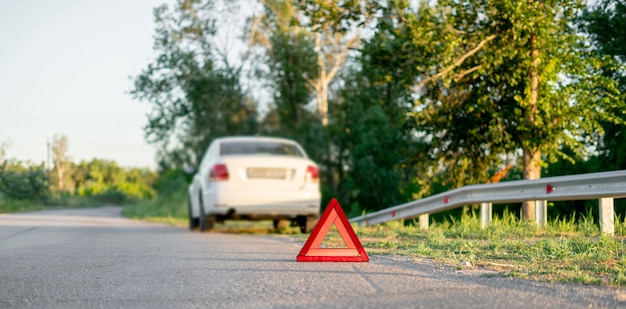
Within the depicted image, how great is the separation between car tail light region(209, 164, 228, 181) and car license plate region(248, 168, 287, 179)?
39 centimetres

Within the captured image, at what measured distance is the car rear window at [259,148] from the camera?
499 inches

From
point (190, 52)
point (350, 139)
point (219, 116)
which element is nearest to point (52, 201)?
point (219, 116)

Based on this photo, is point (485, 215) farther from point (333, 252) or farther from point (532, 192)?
point (333, 252)

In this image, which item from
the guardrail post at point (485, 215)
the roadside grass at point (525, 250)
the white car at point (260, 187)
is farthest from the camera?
the white car at point (260, 187)

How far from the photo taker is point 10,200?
1313 inches

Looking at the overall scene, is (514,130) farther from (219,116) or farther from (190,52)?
(219,116)

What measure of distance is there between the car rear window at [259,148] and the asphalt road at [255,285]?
4811 millimetres

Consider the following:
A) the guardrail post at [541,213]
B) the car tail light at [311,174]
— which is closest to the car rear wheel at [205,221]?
the car tail light at [311,174]

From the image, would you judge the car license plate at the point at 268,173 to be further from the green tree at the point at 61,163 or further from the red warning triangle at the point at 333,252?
the green tree at the point at 61,163

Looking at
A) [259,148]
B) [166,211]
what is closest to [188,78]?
[166,211]

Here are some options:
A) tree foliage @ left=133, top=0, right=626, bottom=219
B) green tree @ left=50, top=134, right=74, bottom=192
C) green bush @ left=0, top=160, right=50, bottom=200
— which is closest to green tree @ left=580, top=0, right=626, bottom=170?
tree foliage @ left=133, top=0, right=626, bottom=219

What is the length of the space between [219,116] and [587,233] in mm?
29761

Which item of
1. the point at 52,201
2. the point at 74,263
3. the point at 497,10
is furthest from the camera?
the point at 52,201

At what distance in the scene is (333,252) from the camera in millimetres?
6984
